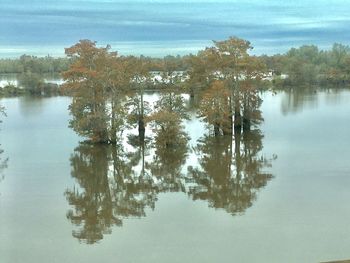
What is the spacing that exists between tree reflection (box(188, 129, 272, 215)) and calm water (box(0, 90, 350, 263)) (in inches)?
1.6

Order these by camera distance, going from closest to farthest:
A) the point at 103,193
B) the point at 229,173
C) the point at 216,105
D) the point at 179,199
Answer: the point at 179,199, the point at 103,193, the point at 229,173, the point at 216,105

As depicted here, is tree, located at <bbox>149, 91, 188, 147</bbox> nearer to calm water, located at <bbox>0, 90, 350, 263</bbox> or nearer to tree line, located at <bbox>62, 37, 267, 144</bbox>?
tree line, located at <bbox>62, 37, 267, 144</bbox>

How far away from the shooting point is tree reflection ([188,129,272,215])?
16812 millimetres

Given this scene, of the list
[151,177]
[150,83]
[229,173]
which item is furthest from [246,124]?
[151,177]

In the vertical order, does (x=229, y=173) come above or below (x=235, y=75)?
below

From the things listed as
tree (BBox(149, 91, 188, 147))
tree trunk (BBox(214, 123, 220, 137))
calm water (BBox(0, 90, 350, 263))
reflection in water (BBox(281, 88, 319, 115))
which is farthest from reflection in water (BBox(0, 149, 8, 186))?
reflection in water (BBox(281, 88, 319, 115))

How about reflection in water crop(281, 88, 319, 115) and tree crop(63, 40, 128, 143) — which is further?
reflection in water crop(281, 88, 319, 115)

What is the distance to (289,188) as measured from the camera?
17859 millimetres

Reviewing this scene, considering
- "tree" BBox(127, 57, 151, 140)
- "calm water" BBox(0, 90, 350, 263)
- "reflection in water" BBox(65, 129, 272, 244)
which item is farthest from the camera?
"tree" BBox(127, 57, 151, 140)

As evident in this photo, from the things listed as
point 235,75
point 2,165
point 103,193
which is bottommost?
point 103,193

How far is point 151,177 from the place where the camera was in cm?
1995

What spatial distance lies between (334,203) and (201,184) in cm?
474

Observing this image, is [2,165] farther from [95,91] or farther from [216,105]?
[216,105]

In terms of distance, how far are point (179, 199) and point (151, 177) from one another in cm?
342
